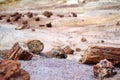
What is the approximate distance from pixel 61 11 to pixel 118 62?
50.6ft

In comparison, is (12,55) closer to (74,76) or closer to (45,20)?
(74,76)

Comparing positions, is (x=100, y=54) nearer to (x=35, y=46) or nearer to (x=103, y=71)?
(x=103, y=71)

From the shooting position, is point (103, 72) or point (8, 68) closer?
point (8, 68)

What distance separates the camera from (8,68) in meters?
5.49

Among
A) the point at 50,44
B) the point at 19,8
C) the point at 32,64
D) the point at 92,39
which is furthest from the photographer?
the point at 19,8

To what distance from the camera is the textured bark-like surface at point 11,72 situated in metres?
5.32

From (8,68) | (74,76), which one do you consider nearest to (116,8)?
(74,76)

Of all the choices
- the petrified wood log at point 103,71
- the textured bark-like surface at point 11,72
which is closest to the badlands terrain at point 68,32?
the petrified wood log at point 103,71

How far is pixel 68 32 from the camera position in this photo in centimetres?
1602

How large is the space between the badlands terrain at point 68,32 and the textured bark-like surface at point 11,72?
3.25 ft

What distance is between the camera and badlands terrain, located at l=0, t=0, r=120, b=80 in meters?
7.21

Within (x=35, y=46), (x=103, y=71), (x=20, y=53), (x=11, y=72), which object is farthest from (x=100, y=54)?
(x=11, y=72)

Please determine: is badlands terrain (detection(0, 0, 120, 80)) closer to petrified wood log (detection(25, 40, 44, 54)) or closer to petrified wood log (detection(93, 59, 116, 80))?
petrified wood log (detection(93, 59, 116, 80))

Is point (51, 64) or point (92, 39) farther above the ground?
point (51, 64)
